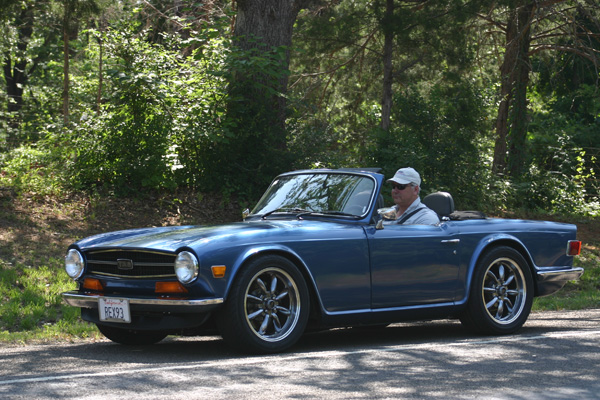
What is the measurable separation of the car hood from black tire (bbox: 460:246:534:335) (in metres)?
1.60

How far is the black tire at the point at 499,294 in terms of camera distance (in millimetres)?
7824

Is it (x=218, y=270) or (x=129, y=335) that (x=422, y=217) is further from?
(x=129, y=335)

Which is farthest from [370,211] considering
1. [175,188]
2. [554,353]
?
[175,188]

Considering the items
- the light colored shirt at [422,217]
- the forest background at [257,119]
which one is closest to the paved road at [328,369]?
the light colored shirt at [422,217]

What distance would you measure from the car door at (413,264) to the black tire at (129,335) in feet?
6.54

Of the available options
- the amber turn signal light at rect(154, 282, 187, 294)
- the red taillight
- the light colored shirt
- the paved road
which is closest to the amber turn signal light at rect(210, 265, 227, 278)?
the amber turn signal light at rect(154, 282, 187, 294)

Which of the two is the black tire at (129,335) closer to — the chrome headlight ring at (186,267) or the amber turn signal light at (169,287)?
the amber turn signal light at (169,287)

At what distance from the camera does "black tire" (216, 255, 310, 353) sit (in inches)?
249

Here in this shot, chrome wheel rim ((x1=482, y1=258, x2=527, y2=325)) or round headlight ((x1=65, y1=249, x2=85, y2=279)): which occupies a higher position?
round headlight ((x1=65, y1=249, x2=85, y2=279))

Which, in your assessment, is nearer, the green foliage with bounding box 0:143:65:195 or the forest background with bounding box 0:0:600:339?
the green foliage with bounding box 0:143:65:195

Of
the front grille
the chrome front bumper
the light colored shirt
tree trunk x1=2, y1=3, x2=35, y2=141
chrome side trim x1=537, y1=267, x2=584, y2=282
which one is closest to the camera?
the chrome front bumper

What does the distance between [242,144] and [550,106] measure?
1898cm

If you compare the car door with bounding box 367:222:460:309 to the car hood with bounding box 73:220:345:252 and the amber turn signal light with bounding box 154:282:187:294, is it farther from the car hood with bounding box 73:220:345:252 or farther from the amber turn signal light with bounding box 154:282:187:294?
the amber turn signal light with bounding box 154:282:187:294

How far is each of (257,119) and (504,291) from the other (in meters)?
7.39
